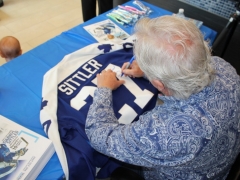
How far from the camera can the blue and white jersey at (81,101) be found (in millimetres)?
874

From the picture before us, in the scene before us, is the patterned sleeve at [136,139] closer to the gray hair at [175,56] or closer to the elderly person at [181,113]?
the elderly person at [181,113]

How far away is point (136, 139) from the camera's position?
710 millimetres

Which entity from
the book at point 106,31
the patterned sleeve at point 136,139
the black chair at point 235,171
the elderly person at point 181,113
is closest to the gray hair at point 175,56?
the elderly person at point 181,113

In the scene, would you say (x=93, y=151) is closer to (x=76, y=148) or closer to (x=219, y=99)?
(x=76, y=148)

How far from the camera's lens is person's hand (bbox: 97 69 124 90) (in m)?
1.04

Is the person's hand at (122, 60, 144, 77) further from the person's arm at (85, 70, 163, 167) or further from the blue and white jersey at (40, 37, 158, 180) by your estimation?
the person's arm at (85, 70, 163, 167)

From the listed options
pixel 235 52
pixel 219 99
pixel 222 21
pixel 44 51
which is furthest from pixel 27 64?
pixel 235 52

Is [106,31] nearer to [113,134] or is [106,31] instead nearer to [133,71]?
[133,71]

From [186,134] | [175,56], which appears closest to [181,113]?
[186,134]

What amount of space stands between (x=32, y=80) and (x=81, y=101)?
1.03ft

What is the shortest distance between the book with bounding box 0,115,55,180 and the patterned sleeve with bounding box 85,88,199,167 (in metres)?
0.18

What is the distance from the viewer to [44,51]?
1.32 m

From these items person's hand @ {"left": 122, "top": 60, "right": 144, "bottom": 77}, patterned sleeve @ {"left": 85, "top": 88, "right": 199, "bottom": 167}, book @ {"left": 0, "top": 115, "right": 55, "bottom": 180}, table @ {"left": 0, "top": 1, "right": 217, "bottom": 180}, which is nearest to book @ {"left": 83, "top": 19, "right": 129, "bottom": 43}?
table @ {"left": 0, "top": 1, "right": 217, "bottom": 180}

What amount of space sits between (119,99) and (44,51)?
0.59m
